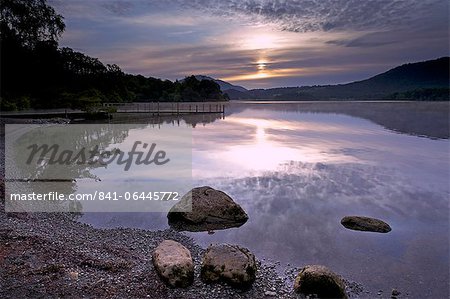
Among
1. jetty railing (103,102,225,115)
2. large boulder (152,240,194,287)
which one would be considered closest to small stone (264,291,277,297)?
large boulder (152,240,194,287)

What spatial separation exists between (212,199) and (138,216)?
8.41 feet

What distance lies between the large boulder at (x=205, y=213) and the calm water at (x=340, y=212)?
41 centimetres

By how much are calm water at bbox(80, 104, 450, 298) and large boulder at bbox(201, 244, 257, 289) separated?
1871 millimetres

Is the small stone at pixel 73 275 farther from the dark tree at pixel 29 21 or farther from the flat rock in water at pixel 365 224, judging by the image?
the dark tree at pixel 29 21

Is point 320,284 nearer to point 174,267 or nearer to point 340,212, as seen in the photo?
point 174,267

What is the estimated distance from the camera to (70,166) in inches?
739

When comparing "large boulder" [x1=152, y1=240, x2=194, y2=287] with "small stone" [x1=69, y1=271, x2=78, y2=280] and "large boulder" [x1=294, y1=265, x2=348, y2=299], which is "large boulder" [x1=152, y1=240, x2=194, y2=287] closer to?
"small stone" [x1=69, y1=271, x2=78, y2=280]

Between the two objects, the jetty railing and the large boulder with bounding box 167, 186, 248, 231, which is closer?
the large boulder with bounding box 167, 186, 248, 231

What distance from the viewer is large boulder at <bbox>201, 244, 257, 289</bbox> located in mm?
6777

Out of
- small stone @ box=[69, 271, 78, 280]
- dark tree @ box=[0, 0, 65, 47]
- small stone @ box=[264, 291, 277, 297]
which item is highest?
dark tree @ box=[0, 0, 65, 47]

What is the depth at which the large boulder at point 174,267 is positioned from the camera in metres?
6.68

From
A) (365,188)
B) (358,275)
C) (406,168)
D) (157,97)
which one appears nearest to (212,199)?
(358,275)

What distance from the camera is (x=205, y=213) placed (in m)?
10.9

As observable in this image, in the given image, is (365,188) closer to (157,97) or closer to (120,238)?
(120,238)
